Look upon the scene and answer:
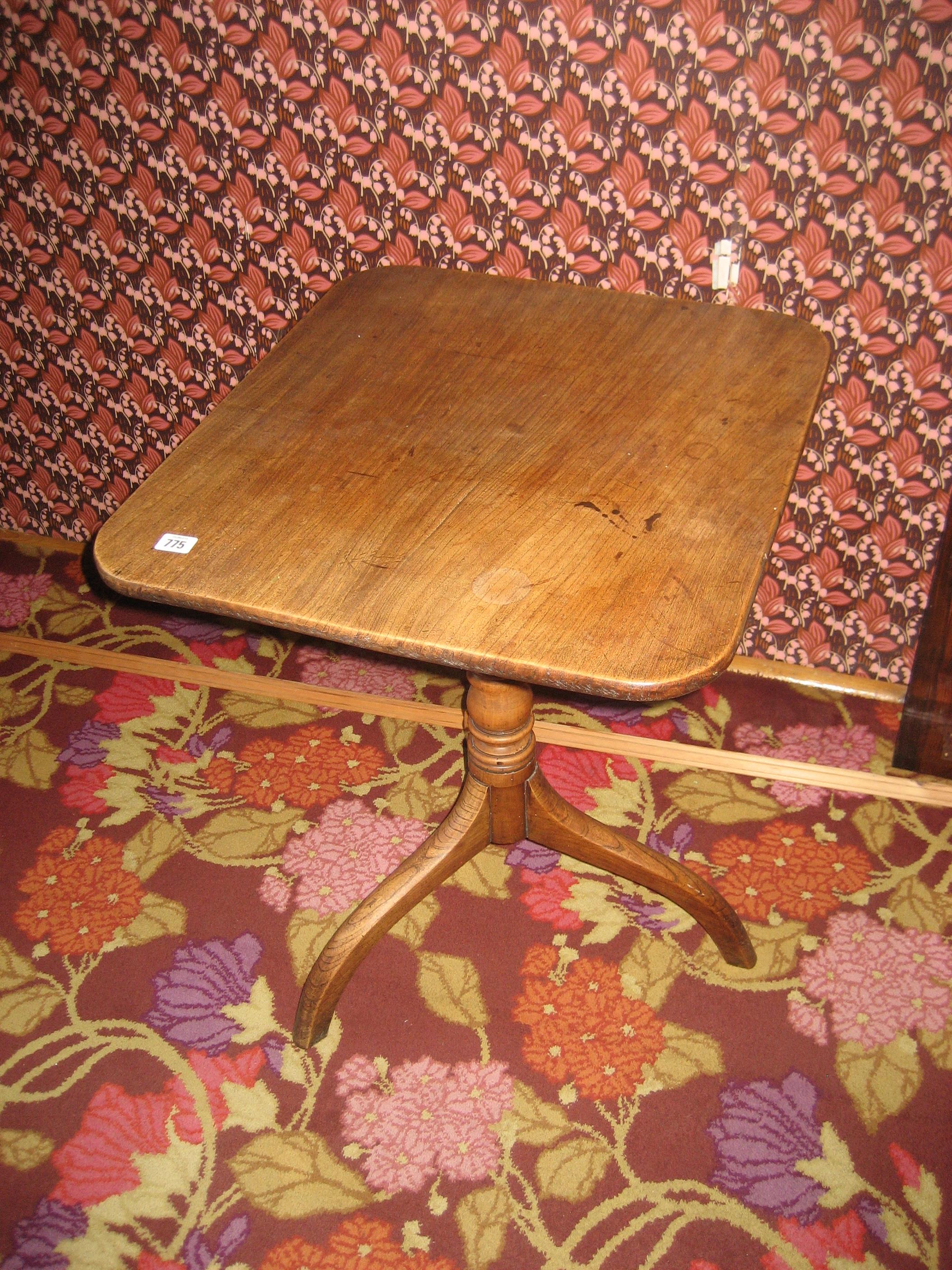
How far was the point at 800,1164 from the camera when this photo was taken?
1.27 m

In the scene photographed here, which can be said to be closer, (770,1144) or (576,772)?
(770,1144)

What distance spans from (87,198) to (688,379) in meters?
1.13

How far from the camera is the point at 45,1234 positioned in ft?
4.06

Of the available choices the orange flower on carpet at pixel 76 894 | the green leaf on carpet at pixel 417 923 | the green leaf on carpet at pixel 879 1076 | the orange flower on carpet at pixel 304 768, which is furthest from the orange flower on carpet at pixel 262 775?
the green leaf on carpet at pixel 879 1076

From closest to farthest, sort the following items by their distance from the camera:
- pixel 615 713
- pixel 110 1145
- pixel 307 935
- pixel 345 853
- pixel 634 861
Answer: pixel 110 1145, pixel 634 861, pixel 307 935, pixel 345 853, pixel 615 713

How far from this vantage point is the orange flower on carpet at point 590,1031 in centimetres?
136

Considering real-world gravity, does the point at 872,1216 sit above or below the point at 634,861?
below

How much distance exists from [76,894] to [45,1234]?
0.49m

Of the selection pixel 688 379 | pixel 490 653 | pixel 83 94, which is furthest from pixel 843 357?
pixel 83 94

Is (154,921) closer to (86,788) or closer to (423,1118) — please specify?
(86,788)

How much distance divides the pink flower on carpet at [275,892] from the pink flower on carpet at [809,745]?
813mm

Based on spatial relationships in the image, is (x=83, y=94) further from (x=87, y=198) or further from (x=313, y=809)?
(x=313, y=809)

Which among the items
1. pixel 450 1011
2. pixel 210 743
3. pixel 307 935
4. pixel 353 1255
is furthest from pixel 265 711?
pixel 353 1255

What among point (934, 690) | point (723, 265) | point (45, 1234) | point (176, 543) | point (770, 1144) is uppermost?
point (723, 265)
